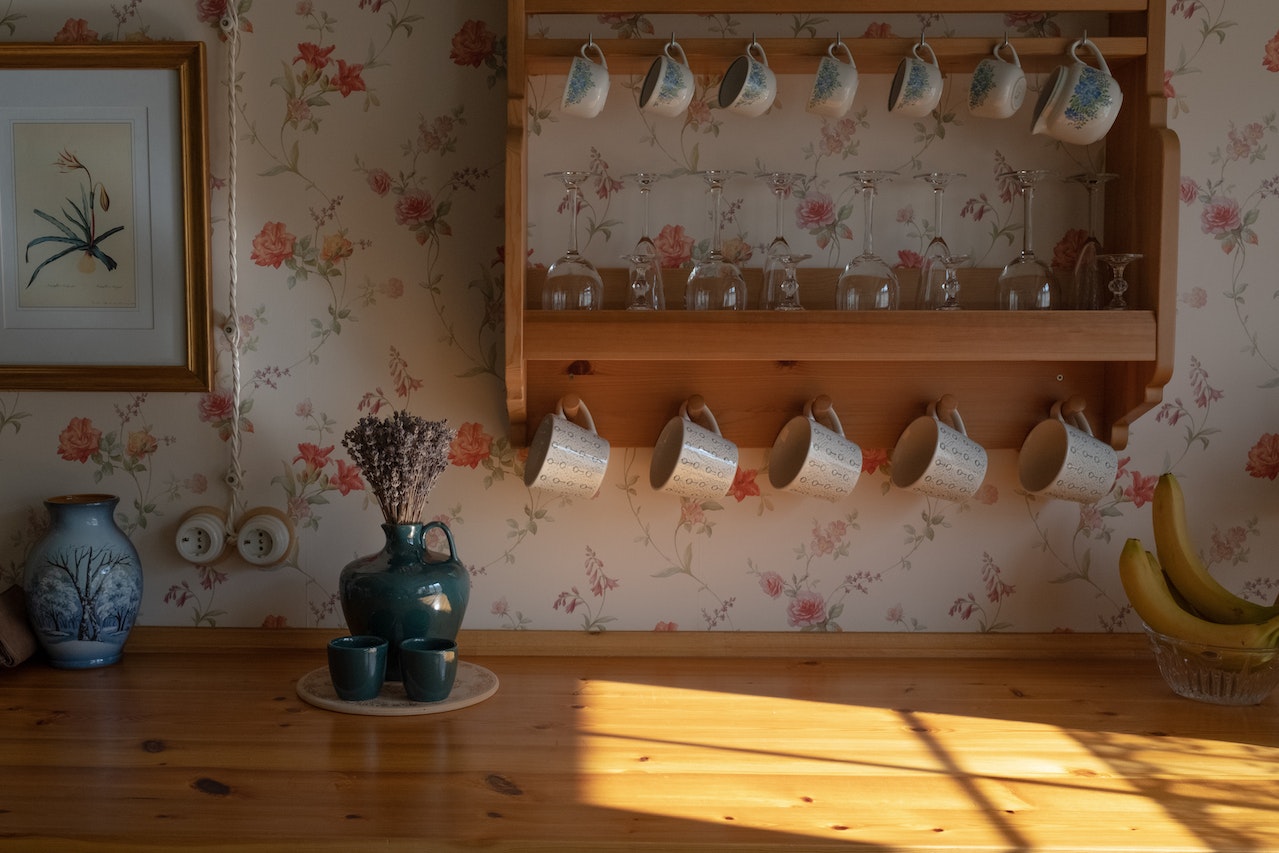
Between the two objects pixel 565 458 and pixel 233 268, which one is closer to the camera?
pixel 565 458

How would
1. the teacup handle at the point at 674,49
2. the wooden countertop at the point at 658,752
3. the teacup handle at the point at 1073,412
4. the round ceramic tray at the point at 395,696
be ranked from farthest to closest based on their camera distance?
the teacup handle at the point at 1073,412 → the teacup handle at the point at 674,49 → the round ceramic tray at the point at 395,696 → the wooden countertop at the point at 658,752

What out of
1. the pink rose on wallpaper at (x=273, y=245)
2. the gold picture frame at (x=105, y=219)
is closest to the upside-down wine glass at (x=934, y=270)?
the pink rose on wallpaper at (x=273, y=245)

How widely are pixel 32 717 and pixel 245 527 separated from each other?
0.40 m

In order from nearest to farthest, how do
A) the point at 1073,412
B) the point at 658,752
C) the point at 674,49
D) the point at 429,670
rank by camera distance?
the point at 658,752 → the point at 429,670 → the point at 674,49 → the point at 1073,412

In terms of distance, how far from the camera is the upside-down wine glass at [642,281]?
1626 millimetres

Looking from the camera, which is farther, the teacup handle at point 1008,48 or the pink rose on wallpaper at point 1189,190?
Result: the pink rose on wallpaper at point 1189,190

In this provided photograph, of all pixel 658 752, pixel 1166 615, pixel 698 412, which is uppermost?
pixel 698 412

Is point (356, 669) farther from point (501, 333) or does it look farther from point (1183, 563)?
point (1183, 563)

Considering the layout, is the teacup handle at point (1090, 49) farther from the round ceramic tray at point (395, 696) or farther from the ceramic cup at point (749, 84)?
the round ceramic tray at point (395, 696)

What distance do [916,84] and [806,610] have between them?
803mm

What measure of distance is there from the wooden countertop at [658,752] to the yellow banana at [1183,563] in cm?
13

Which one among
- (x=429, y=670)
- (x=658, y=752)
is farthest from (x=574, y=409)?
(x=658, y=752)

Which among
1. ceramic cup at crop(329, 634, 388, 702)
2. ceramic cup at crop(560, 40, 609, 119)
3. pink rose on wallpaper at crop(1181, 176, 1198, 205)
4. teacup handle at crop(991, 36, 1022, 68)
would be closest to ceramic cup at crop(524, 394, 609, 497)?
ceramic cup at crop(329, 634, 388, 702)

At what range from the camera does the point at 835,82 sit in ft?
5.14
